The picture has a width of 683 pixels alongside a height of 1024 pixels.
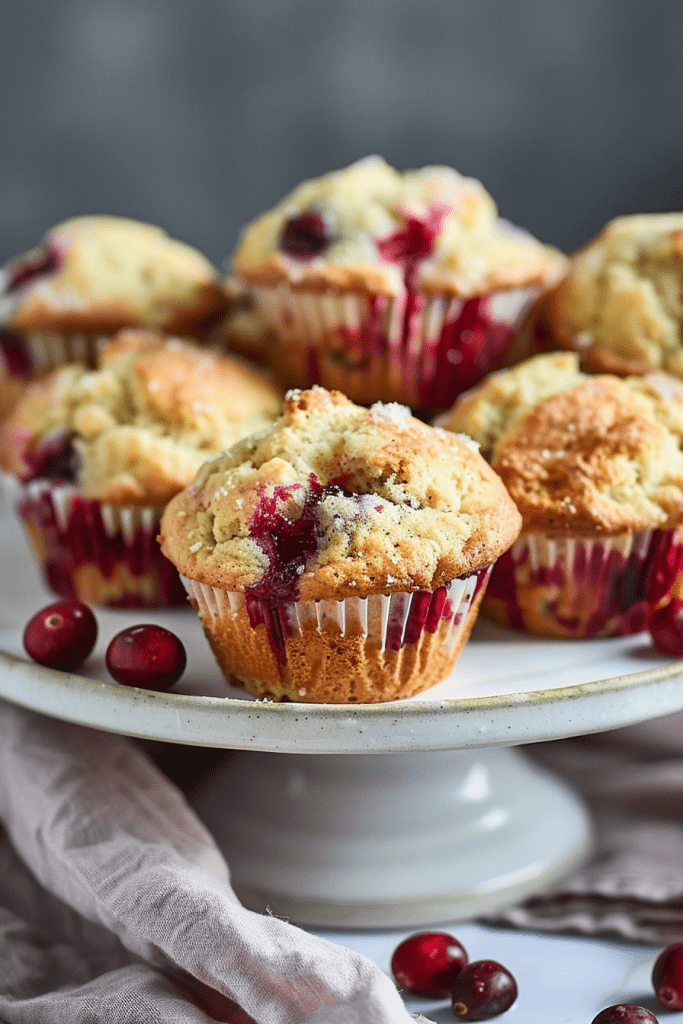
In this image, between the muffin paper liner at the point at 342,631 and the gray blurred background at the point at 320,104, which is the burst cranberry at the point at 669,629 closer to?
the muffin paper liner at the point at 342,631

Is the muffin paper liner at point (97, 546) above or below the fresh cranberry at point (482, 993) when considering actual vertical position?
above

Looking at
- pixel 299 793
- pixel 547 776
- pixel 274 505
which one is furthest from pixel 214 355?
pixel 547 776

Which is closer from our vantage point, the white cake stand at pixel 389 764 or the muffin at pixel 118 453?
the white cake stand at pixel 389 764

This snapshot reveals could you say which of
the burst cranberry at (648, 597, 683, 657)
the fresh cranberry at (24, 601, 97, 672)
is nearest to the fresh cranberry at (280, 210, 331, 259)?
the fresh cranberry at (24, 601, 97, 672)

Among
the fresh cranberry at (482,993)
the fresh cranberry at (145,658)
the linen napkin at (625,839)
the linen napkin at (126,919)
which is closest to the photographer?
the linen napkin at (126,919)

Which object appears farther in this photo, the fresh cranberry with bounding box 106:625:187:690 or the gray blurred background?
the gray blurred background

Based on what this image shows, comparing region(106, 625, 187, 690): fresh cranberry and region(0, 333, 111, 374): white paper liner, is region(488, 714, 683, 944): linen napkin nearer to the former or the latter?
region(106, 625, 187, 690): fresh cranberry

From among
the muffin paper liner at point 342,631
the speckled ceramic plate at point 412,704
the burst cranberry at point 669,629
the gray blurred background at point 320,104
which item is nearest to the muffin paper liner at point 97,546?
the speckled ceramic plate at point 412,704
